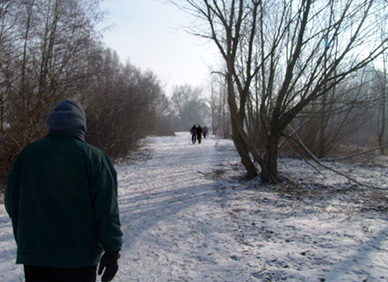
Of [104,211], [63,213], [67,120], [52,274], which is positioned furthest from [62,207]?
[67,120]

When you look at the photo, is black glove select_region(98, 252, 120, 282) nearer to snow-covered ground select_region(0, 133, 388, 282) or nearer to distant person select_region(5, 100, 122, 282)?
distant person select_region(5, 100, 122, 282)

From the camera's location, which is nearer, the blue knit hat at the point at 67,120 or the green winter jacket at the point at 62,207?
the green winter jacket at the point at 62,207

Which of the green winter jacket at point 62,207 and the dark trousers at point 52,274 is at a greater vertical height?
the green winter jacket at point 62,207

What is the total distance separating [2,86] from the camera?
6.72m

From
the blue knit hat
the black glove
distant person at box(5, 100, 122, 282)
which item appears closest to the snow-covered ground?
the black glove

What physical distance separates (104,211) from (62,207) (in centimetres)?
28

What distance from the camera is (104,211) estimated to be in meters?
1.85

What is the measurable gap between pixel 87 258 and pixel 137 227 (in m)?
3.13

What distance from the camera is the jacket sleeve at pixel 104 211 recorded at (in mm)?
1826

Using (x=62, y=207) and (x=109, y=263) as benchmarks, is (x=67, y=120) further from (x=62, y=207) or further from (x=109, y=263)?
(x=109, y=263)

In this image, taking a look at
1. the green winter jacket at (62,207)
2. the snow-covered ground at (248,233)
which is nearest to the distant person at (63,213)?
the green winter jacket at (62,207)

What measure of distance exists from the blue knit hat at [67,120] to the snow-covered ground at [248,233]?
2120mm

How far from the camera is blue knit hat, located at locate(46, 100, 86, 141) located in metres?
1.90

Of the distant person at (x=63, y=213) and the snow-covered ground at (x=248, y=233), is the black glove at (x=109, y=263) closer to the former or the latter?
the distant person at (x=63, y=213)
